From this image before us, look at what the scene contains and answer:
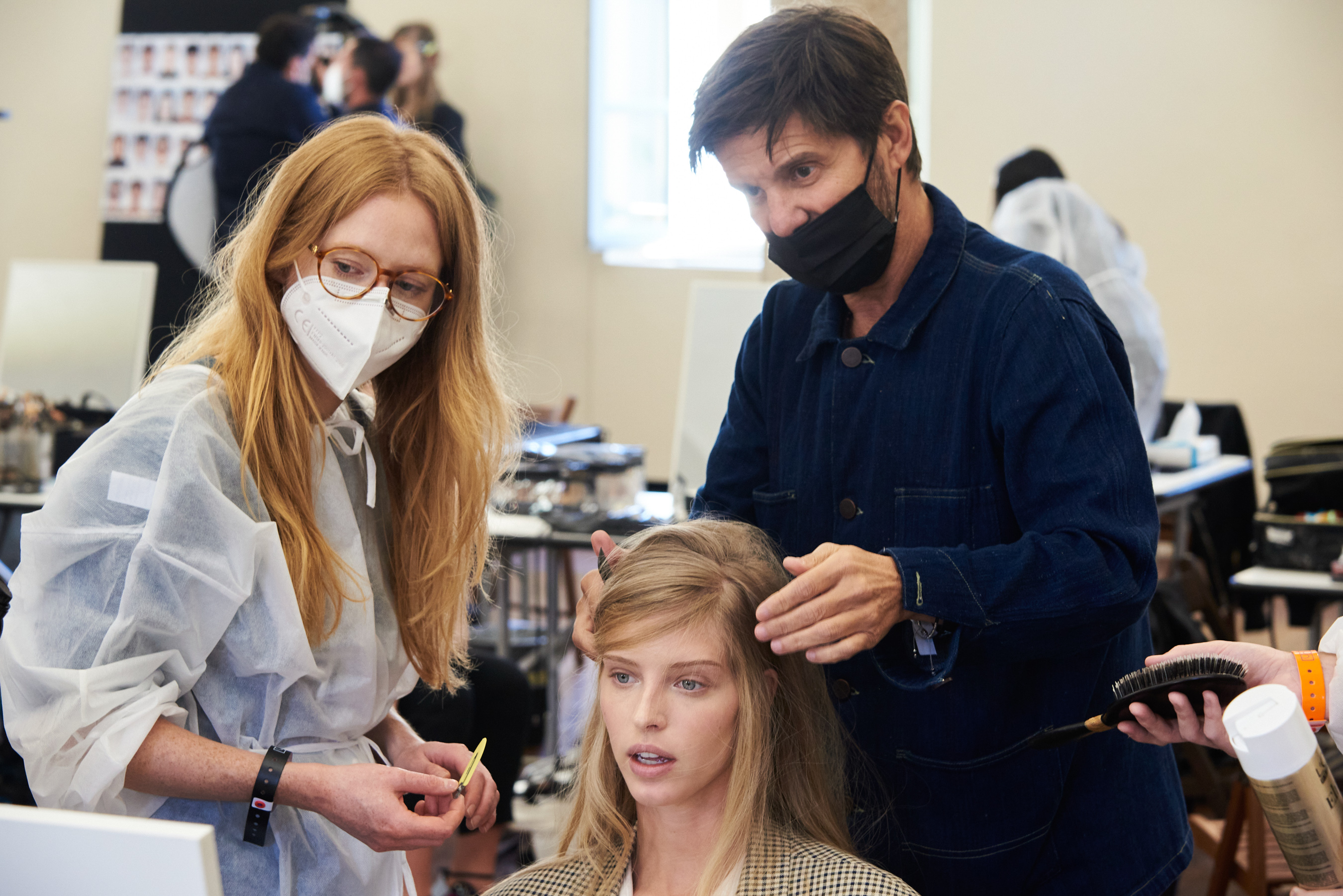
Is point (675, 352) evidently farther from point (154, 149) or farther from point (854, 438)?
point (854, 438)

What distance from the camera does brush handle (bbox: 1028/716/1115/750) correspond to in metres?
1.12

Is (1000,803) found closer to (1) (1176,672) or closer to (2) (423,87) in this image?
(1) (1176,672)

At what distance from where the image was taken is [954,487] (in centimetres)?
130

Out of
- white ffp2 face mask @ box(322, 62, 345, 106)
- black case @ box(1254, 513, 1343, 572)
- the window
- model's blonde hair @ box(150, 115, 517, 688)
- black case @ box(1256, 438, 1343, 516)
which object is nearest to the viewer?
model's blonde hair @ box(150, 115, 517, 688)

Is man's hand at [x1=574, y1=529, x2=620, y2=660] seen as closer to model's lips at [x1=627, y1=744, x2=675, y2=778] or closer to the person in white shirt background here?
model's lips at [x1=627, y1=744, x2=675, y2=778]

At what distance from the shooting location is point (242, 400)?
1.26 meters

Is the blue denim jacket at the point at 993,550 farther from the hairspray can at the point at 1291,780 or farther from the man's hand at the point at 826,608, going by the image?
the hairspray can at the point at 1291,780

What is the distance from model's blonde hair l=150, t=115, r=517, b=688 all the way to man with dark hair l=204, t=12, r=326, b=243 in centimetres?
341

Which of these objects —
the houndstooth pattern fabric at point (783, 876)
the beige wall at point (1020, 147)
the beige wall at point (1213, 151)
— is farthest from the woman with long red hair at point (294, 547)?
the beige wall at point (1213, 151)

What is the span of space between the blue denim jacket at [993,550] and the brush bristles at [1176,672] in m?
0.10

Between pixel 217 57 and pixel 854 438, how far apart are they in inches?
244

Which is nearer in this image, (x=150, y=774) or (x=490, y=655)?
(x=150, y=774)

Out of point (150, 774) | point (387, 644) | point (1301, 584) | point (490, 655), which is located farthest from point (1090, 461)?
point (1301, 584)

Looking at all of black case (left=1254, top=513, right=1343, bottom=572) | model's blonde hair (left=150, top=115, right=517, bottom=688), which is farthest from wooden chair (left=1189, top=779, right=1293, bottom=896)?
model's blonde hair (left=150, top=115, right=517, bottom=688)
